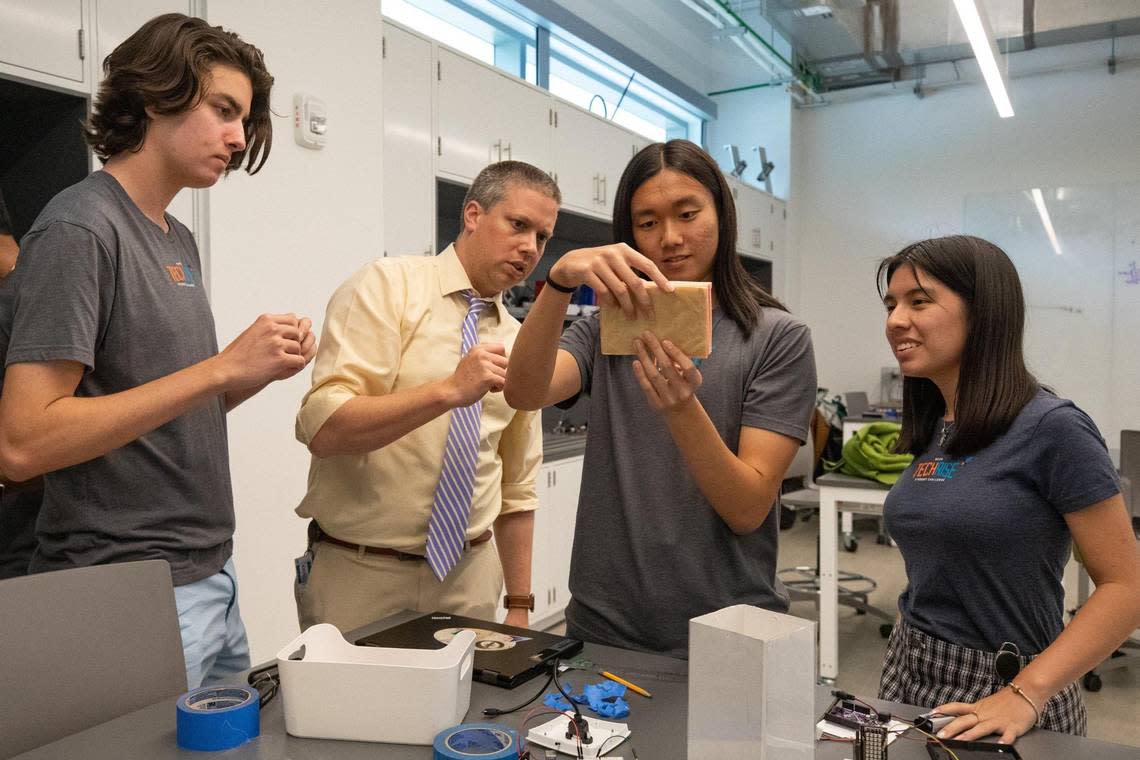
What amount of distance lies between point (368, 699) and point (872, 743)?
0.56m

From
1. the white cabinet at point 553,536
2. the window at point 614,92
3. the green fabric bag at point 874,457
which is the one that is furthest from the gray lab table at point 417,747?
the window at point 614,92

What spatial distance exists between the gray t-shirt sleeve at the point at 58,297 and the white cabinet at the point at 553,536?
247 cm

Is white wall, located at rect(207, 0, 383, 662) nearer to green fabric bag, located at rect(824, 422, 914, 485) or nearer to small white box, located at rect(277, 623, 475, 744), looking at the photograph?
small white box, located at rect(277, 623, 475, 744)

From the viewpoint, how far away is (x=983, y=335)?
1.46 meters

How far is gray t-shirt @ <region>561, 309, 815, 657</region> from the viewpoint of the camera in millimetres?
1326

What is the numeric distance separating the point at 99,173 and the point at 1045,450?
157 cm

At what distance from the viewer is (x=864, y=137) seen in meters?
7.23

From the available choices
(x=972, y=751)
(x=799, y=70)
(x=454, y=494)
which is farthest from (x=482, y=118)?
(x=799, y=70)

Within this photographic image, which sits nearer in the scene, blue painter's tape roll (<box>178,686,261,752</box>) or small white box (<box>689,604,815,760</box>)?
small white box (<box>689,604,815,760</box>)

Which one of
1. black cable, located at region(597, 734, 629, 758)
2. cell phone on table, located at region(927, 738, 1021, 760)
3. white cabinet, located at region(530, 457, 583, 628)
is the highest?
black cable, located at region(597, 734, 629, 758)

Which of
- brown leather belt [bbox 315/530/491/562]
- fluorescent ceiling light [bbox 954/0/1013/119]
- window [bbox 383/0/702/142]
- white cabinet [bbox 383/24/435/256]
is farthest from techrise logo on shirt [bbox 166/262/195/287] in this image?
fluorescent ceiling light [bbox 954/0/1013/119]

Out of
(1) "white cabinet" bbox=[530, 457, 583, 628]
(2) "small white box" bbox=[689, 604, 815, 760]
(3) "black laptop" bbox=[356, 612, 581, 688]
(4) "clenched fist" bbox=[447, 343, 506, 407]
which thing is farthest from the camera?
(1) "white cabinet" bbox=[530, 457, 583, 628]

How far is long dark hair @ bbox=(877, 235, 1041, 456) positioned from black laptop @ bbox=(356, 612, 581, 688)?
0.76 metres

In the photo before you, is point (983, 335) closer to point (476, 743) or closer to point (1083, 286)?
point (476, 743)
